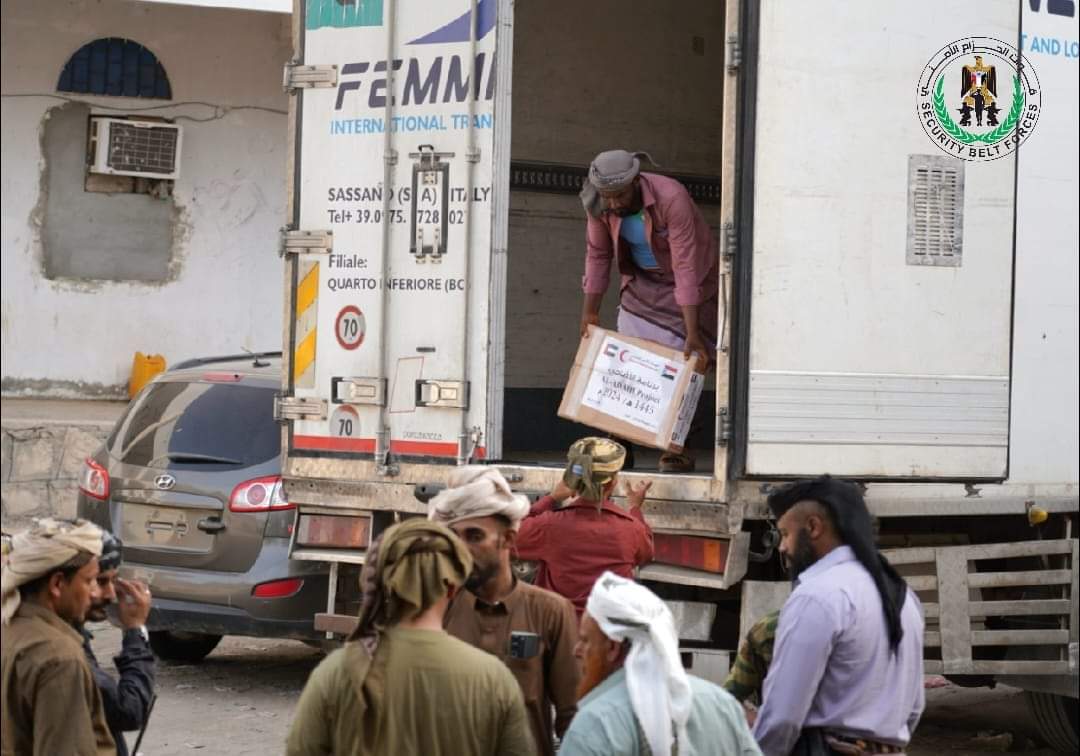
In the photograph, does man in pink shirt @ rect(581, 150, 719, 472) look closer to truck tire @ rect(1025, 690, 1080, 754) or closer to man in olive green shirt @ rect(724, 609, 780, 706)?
truck tire @ rect(1025, 690, 1080, 754)

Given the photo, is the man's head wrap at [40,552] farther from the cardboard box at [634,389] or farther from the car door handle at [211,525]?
the car door handle at [211,525]

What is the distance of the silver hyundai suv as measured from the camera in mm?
8281

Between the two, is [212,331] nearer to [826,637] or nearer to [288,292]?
[288,292]

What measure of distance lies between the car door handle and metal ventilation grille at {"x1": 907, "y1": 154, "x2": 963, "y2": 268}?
374 centimetres

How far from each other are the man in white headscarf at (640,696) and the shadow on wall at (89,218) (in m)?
11.3

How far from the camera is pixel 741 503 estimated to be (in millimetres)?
6406

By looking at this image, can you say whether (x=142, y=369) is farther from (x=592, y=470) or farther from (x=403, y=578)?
(x=403, y=578)

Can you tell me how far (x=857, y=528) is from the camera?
14.1 ft

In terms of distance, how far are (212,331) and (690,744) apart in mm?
11378

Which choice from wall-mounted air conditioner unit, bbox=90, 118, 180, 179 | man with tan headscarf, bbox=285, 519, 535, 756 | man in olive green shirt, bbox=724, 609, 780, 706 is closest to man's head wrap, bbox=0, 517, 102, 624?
man with tan headscarf, bbox=285, 519, 535, 756

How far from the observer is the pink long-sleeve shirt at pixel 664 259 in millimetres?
7383

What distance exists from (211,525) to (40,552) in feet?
14.0

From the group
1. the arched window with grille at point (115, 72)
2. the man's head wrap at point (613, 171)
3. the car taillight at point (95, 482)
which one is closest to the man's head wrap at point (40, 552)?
the man's head wrap at point (613, 171)

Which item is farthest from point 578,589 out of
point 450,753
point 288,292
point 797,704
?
point 288,292
